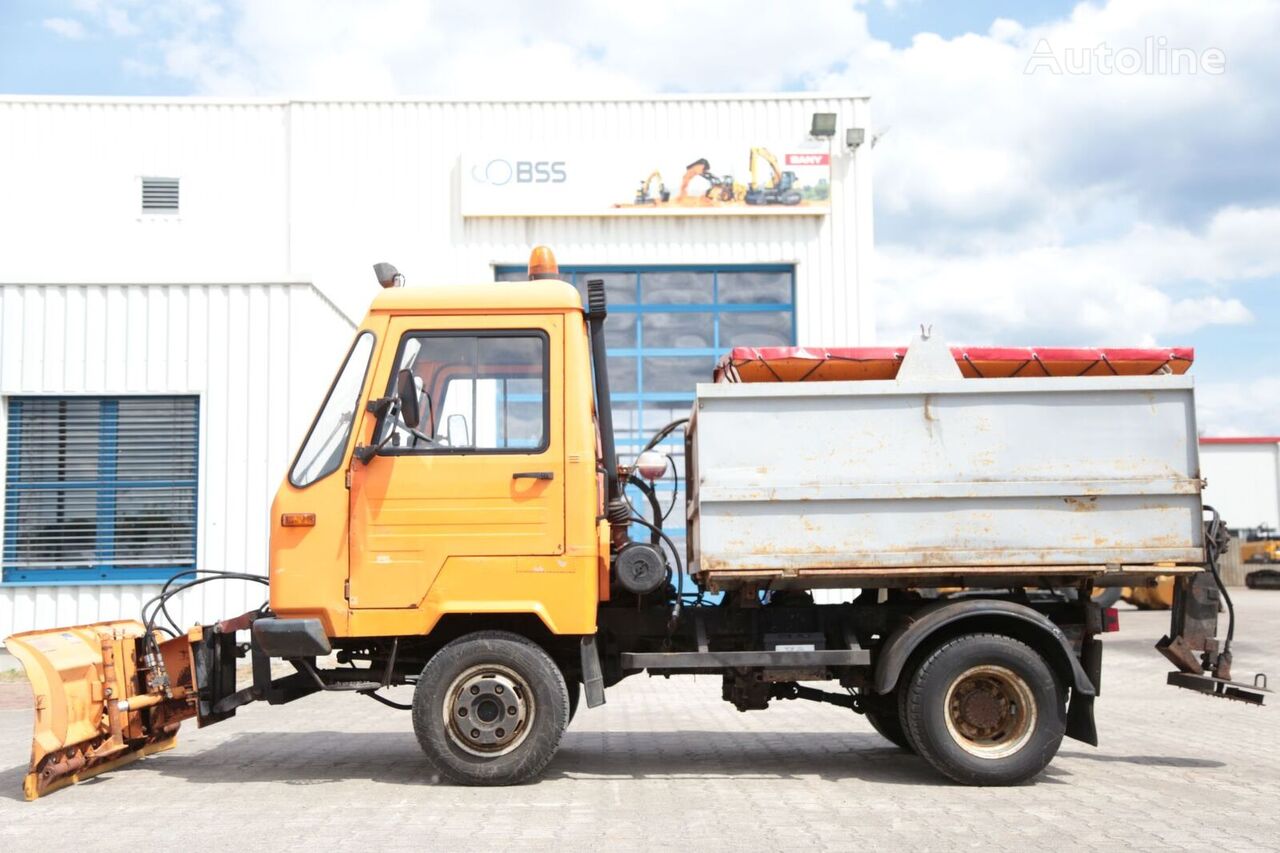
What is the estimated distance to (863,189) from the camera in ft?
65.7

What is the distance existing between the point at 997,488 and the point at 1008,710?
1.29 metres

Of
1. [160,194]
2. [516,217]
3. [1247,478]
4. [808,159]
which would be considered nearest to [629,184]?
[516,217]

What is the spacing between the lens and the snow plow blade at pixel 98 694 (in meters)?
6.61

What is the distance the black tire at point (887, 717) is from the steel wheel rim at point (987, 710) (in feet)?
1.58

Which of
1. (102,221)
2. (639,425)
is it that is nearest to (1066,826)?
(639,425)

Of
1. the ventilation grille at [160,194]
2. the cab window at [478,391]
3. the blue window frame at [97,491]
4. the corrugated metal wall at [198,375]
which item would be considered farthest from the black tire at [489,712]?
the ventilation grille at [160,194]

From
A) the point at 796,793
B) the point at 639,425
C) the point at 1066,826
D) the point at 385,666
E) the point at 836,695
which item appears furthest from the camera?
the point at 639,425

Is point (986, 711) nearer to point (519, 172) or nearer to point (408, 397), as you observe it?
point (408, 397)

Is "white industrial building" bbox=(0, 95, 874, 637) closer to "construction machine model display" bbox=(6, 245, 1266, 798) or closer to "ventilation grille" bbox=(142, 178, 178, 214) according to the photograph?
"ventilation grille" bbox=(142, 178, 178, 214)

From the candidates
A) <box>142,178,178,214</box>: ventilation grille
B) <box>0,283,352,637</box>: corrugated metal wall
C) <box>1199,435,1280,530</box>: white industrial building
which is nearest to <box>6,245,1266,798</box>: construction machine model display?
<box>0,283,352,637</box>: corrugated metal wall

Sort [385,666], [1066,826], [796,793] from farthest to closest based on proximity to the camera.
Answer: [385,666], [796,793], [1066,826]

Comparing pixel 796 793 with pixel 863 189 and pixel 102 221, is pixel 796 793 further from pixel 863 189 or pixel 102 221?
pixel 102 221

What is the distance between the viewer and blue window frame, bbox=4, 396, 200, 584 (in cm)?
1434

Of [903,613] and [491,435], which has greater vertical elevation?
[491,435]
